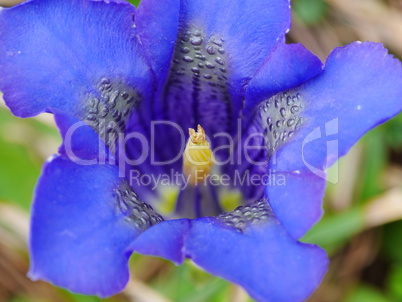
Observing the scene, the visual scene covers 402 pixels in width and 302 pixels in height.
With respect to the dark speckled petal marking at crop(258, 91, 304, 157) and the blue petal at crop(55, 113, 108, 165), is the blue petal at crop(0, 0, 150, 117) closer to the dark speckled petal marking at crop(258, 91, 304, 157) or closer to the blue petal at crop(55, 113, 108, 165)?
the blue petal at crop(55, 113, 108, 165)

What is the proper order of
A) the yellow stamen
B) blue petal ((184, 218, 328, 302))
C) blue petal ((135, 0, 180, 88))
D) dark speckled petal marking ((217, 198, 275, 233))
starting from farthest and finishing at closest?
1. the yellow stamen
2. blue petal ((135, 0, 180, 88))
3. dark speckled petal marking ((217, 198, 275, 233))
4. blue petal ((184, 218, 328, 302))

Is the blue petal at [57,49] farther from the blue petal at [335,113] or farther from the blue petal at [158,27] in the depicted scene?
the blue petal at [335,113]

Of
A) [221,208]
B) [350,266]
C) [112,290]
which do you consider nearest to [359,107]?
[112,290]

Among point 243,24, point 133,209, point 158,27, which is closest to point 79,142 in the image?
point 133,209

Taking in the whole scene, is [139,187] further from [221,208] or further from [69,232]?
[69,232]

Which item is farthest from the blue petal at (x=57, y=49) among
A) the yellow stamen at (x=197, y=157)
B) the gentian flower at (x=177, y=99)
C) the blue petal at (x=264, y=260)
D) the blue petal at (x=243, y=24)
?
the blue petal at (x=264, y=260)

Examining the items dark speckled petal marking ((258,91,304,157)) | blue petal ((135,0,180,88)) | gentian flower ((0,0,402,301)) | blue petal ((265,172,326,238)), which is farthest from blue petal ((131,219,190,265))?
blue petal ((135,0,180,88))

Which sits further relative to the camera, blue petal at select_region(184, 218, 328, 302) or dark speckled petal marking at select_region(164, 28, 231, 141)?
dark speckled petal marking at select_region(164, 28, 231, 141)
